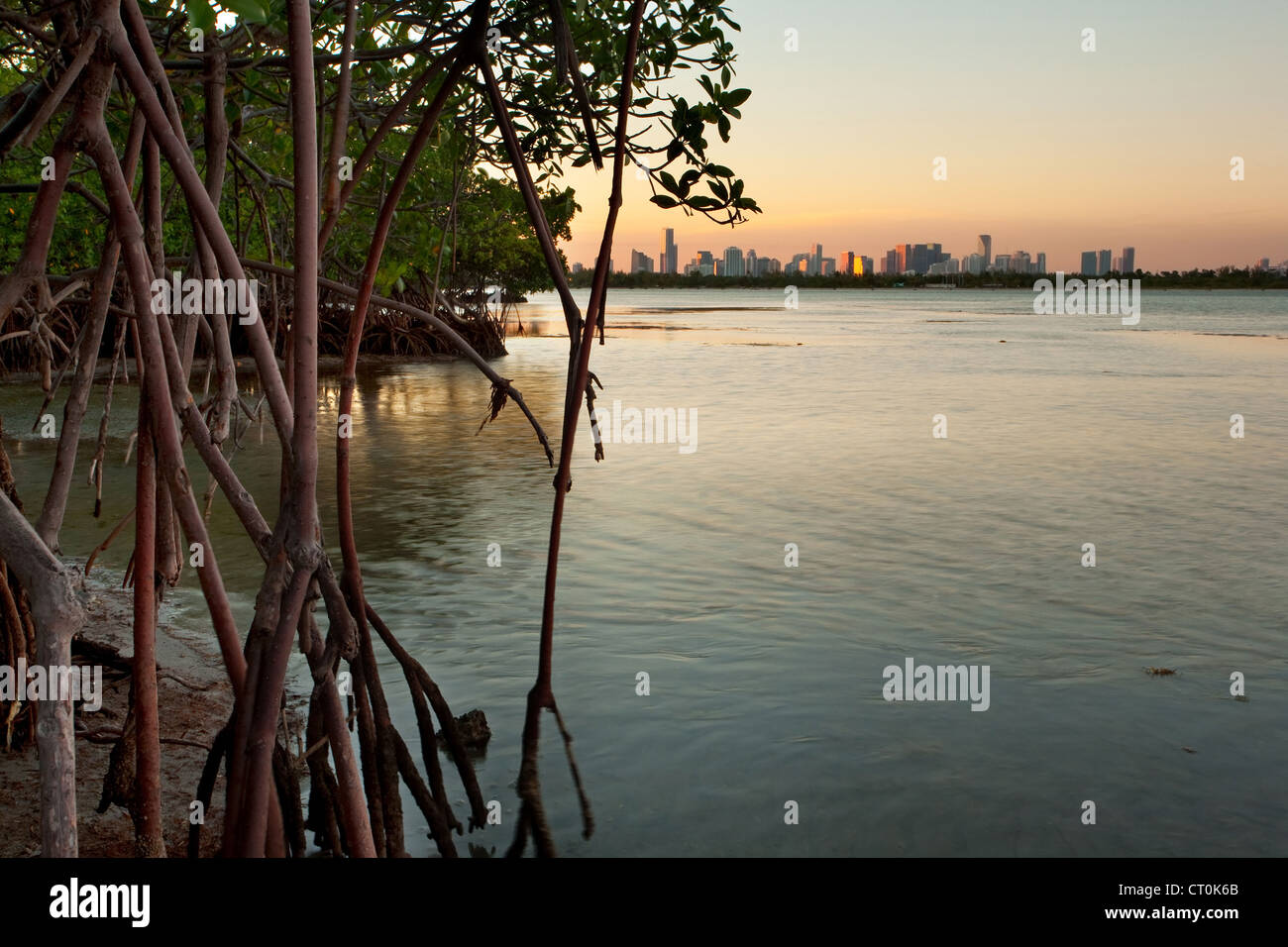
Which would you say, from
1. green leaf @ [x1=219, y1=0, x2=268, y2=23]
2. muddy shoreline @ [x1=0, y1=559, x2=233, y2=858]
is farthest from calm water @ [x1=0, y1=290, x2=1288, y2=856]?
green leaf @ [x1=219, y1=0, x2=268, y2=23]

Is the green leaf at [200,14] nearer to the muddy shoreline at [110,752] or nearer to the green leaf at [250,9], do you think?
the green leaf at [250,9]

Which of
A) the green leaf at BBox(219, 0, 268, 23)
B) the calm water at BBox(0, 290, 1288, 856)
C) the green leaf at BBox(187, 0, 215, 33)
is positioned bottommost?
the calm water at BBox(0, 290, 1288, 856)

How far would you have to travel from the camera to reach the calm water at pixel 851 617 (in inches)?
163

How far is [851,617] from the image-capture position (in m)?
6.29

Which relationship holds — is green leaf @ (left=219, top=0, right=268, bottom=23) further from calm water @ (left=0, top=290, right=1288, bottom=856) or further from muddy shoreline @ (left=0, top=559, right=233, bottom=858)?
calm water @ (left=0, top=290, right=1288, bottom=856)

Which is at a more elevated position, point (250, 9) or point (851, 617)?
point (250, 9)

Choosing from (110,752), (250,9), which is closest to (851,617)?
(110,752)

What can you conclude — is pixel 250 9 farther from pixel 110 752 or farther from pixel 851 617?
pixel 851 617

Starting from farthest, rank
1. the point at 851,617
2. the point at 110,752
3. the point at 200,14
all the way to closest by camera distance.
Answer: the point at 851,617 → the point at 110,752 → the point at 200,14

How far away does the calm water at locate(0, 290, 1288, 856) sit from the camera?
4.14 meters

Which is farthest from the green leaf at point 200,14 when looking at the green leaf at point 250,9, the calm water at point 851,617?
the calm water at point 851,617

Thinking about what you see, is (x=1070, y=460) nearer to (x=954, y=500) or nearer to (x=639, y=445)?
(x=954, y=500)

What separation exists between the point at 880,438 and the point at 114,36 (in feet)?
39.2
